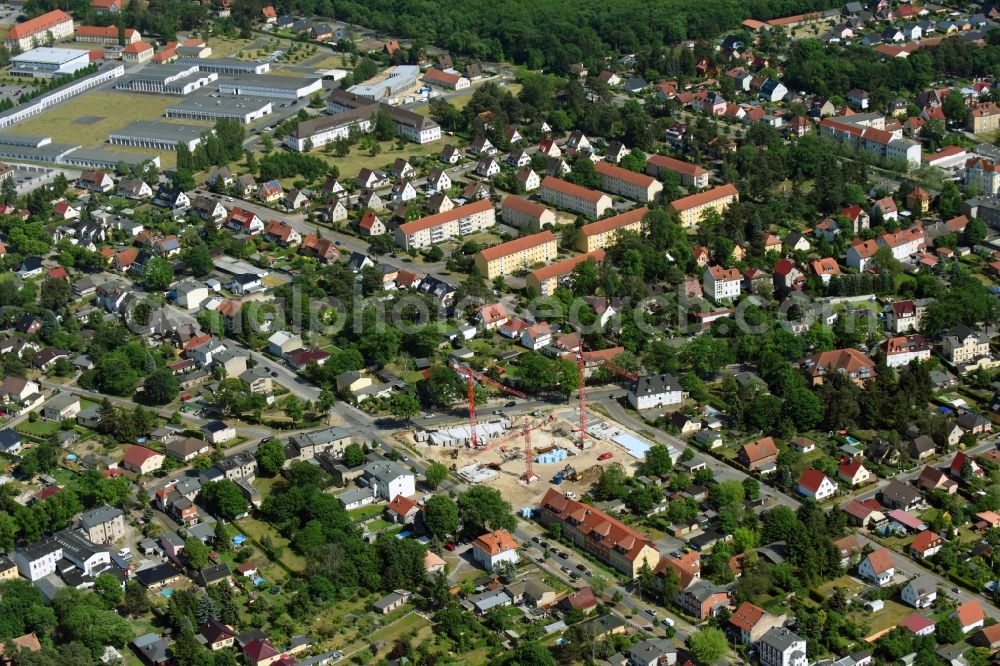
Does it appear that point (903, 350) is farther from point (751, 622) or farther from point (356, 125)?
point (356, 125)

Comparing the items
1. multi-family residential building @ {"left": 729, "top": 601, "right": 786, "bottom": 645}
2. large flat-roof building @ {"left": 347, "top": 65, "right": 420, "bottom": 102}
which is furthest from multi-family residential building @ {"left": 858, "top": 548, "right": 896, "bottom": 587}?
large flat-roof building @ {"left": 347, "top": 65, "right": 420, "bottom": 102}

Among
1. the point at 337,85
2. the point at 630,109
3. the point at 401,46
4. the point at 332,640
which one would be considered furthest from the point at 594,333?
the point at 401,46

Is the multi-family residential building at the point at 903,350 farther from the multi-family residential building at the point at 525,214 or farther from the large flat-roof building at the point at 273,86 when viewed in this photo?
the large flat-roof building at the point at 273,86

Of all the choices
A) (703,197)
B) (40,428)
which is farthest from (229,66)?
(40,428)

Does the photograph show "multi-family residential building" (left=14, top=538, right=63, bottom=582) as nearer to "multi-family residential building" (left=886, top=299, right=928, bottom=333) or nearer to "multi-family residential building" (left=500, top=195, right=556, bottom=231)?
"multi-family residential building" (left=500, top=195, right=556, bottom=231)

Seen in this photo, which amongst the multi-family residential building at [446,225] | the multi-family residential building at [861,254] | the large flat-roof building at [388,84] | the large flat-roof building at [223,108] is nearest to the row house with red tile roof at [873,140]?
the multi-family residential building at [861,254]
